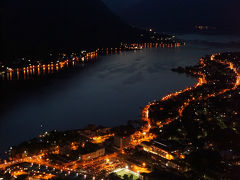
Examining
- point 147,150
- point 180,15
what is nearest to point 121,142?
point 147,150

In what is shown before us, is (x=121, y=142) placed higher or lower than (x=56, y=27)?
lower

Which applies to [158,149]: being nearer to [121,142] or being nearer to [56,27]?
[121,142]

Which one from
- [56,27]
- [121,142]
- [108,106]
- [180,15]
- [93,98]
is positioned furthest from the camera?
[180,15]

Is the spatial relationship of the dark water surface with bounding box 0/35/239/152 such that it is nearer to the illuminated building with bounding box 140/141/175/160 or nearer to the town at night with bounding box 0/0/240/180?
the town at night with bounding box 0/0/240/180

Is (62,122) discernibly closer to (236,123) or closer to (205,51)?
(236,123)

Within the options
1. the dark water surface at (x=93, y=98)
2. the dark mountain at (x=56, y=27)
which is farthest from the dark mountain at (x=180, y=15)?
the dark water surface at (x=93, y=98)

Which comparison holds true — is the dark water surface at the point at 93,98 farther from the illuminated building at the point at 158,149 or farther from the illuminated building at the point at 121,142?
the illuminated building at the point at 158,149

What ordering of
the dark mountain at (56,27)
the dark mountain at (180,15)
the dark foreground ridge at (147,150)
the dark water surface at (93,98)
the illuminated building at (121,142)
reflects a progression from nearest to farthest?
the dark foreground ridge at (147,150) < the illuminated building at (121,142) < the dark water surface at (93,98) < the dark mountain at (56,27) < the dark mountain at (180,15)
